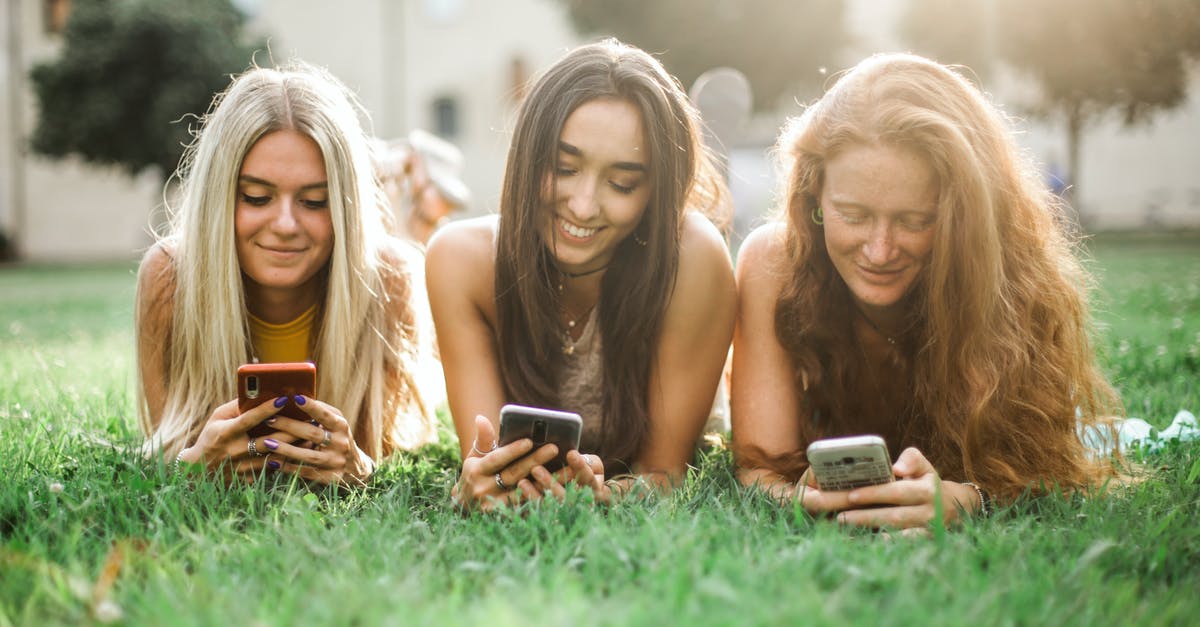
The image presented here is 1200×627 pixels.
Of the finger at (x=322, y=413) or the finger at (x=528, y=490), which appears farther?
the finger at (x=322, y=413)

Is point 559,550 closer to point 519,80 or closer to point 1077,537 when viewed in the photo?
point 1077,537

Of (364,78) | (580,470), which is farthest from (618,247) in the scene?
(364,78)

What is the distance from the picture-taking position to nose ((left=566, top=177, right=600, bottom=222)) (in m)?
3.17

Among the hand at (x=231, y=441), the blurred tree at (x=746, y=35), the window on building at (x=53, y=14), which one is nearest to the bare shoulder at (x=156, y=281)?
the hand at (x=231, y=441)

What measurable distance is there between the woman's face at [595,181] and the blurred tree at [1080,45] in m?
12.6

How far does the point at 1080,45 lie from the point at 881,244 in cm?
1685

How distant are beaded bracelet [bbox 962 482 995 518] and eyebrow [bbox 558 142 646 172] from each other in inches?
55.8

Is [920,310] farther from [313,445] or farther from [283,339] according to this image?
[283,339]

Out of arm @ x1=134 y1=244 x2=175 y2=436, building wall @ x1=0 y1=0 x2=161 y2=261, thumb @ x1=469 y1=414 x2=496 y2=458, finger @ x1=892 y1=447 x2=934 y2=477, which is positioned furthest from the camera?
building wall @ x1=0 y1=0 x2=161 y2=261

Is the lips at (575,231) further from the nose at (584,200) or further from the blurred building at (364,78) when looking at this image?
the blurred building at (364,78)

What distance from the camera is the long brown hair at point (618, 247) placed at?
323 cm

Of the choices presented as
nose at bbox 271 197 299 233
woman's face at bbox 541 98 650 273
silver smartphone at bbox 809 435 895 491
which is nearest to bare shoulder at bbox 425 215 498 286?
woman's face at bbox 541 98 650 273

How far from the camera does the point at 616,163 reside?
10.5 ft

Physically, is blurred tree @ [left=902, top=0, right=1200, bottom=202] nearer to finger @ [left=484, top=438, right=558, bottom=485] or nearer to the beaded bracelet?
the beaded bracelet
